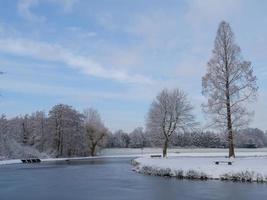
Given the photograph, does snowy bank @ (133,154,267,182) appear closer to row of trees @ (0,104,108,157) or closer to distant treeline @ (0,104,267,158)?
distant treeline @ (0,104,267,158)

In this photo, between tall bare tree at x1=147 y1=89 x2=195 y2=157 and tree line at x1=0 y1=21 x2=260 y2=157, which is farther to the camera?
tall bare tree at x1=147 y1=89 x2=195 y2=157

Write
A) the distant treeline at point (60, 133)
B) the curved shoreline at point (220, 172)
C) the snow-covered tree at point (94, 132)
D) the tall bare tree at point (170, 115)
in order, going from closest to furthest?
the curved shoreline at point (220, 172) → the tall bare tree at point (170, 115) → the distant treeline at point (60, 133) → the snow-covered tree at point (94, 132)

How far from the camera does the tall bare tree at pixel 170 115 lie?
227 ft

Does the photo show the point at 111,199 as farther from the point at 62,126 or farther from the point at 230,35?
the point at 62,126

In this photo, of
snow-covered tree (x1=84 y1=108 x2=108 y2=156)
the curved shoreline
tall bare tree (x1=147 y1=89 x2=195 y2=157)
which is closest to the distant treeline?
snow-covered tree (x1=84 y1=108 x2=108 y2=156)

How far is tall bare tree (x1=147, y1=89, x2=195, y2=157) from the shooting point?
69.1m

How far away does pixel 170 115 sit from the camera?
228ft

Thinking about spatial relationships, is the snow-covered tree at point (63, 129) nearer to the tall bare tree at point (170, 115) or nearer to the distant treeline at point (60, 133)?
the distant treeline at point (60, 133)

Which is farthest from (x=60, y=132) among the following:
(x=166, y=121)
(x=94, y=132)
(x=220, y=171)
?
(x=220, y=171)

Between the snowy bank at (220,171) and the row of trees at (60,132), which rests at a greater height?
the row of trees at (60,132)

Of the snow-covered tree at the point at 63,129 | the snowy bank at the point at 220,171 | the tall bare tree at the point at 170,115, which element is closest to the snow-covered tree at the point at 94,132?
the snow-covered tree at the point at 63,129

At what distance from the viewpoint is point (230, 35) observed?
158 feet

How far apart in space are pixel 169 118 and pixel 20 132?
69795 mm

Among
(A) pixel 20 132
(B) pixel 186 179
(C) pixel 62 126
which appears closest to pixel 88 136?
(C) pixel 62 126
